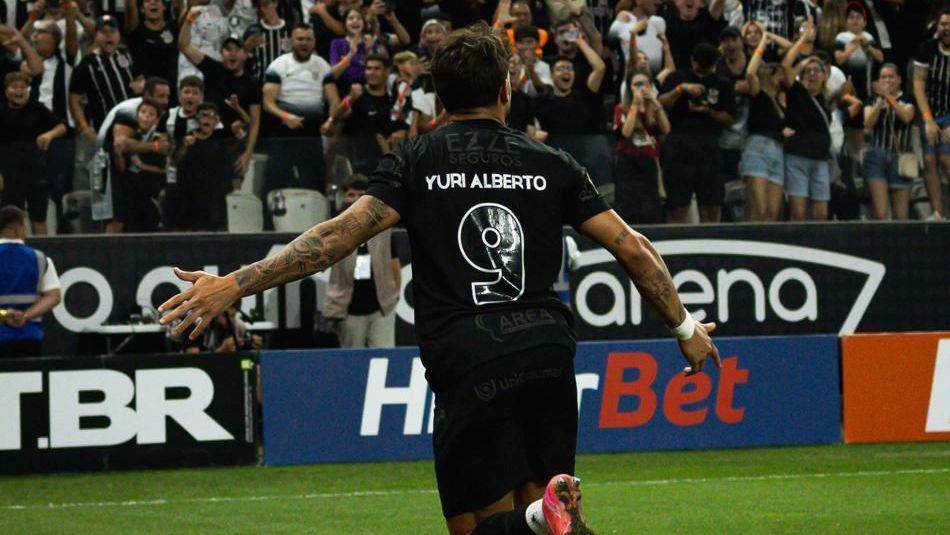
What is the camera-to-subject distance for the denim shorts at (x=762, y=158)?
51.4 ft

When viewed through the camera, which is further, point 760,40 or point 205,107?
point 760,40

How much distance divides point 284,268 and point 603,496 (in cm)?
628

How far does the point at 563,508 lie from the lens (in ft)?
14.3

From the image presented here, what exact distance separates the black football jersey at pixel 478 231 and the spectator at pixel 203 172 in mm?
10186

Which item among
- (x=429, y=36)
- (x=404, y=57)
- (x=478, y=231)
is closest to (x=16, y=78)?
(x=404, y=57)

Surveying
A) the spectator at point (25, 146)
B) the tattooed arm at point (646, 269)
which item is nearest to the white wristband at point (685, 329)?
the tattooed arm at point (646, 269)

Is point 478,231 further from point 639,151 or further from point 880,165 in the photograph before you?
point 880,165

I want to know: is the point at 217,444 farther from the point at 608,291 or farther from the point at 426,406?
the point at 608,291

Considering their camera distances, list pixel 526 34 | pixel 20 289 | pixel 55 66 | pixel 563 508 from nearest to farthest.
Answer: pixel 563 508 → pixel 20 289 → pixel 55 66 → pixel 526 34

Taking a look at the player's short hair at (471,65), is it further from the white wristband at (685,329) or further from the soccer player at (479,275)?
the white wristband at (685,329)

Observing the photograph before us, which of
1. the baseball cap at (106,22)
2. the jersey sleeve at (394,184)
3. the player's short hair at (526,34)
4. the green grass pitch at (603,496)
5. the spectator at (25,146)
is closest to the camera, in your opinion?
the jersey sleeve at (394,184)

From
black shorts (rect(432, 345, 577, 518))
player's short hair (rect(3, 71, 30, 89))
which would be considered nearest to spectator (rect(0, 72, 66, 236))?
player's short hair (rect(3, 71, 30, 89))

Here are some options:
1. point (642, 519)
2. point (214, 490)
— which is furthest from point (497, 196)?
point (214, 490)

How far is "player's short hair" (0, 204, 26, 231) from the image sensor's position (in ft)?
43.5
